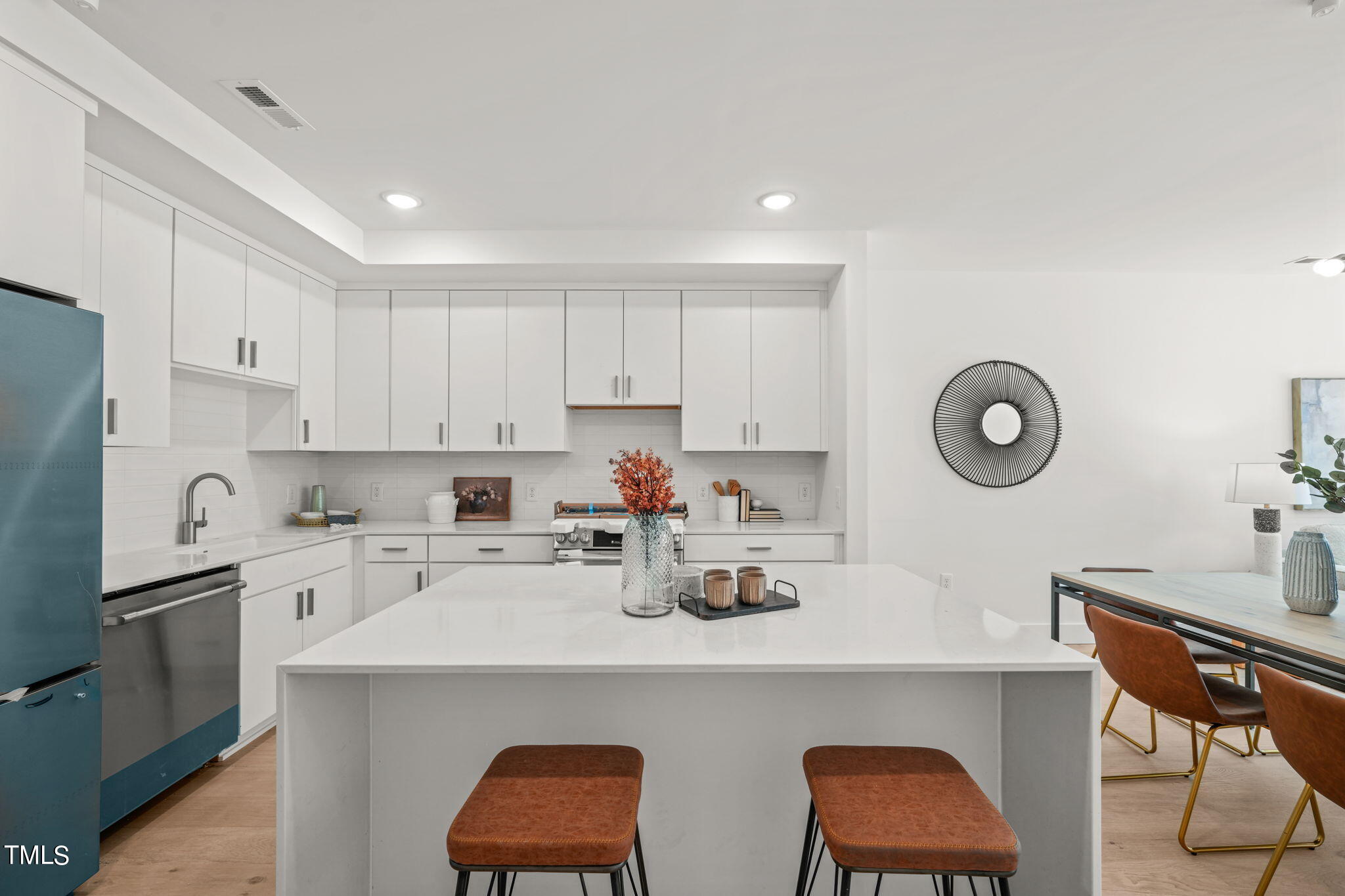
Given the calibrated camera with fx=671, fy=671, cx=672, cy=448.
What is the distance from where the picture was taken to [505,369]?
4.02 m

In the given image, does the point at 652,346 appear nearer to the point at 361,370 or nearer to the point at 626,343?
the point at 626,343

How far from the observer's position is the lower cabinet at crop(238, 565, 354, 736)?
110 inches

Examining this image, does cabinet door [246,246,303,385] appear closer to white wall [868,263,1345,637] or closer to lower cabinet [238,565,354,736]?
lower cabinet [238,565,354,736]

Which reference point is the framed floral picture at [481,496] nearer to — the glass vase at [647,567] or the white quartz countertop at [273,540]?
the white quartz countertop at [273,540]

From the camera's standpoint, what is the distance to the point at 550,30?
192 centimetres

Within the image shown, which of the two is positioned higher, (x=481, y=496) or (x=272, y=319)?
(x=272, y=319)

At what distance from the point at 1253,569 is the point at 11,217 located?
620cm

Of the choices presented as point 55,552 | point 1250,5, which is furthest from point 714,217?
point 55,552

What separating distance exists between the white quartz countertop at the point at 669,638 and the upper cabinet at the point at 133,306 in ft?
4.52

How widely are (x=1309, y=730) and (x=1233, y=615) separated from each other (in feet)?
2.69

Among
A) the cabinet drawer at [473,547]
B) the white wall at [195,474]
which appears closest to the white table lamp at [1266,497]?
the cabinet drawer at [473,547]

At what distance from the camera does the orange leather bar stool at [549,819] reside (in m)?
1.16

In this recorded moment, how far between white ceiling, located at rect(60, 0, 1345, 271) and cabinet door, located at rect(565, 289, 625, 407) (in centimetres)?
55

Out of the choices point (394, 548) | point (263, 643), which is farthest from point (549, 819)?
point (394, 548)
